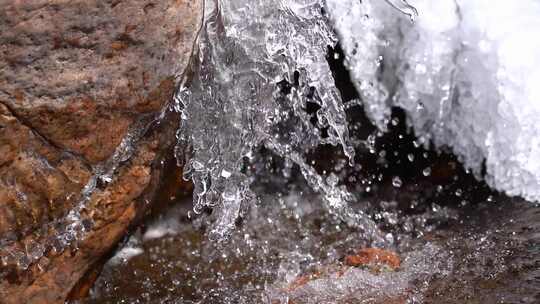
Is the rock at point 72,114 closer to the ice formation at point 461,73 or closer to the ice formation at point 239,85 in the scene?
the ice formation at point 239,85

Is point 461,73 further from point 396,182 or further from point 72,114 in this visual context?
point 72,114

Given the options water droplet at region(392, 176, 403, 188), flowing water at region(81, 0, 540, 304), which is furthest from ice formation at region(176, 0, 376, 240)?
water droplet at region(392, 176, 403, 188)

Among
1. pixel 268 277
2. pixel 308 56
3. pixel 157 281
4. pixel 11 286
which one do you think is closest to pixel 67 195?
pixel 11 286

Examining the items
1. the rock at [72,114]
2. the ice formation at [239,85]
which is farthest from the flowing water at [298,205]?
the rock at [72,114]

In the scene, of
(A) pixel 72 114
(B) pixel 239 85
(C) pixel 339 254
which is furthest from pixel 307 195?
(A) pixel 72 114

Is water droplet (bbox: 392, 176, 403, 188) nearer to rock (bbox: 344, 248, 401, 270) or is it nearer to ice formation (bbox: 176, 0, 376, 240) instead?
ice formation (bbox: 176, 0, 376, 240)

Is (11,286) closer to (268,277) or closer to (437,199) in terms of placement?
(268,277)
